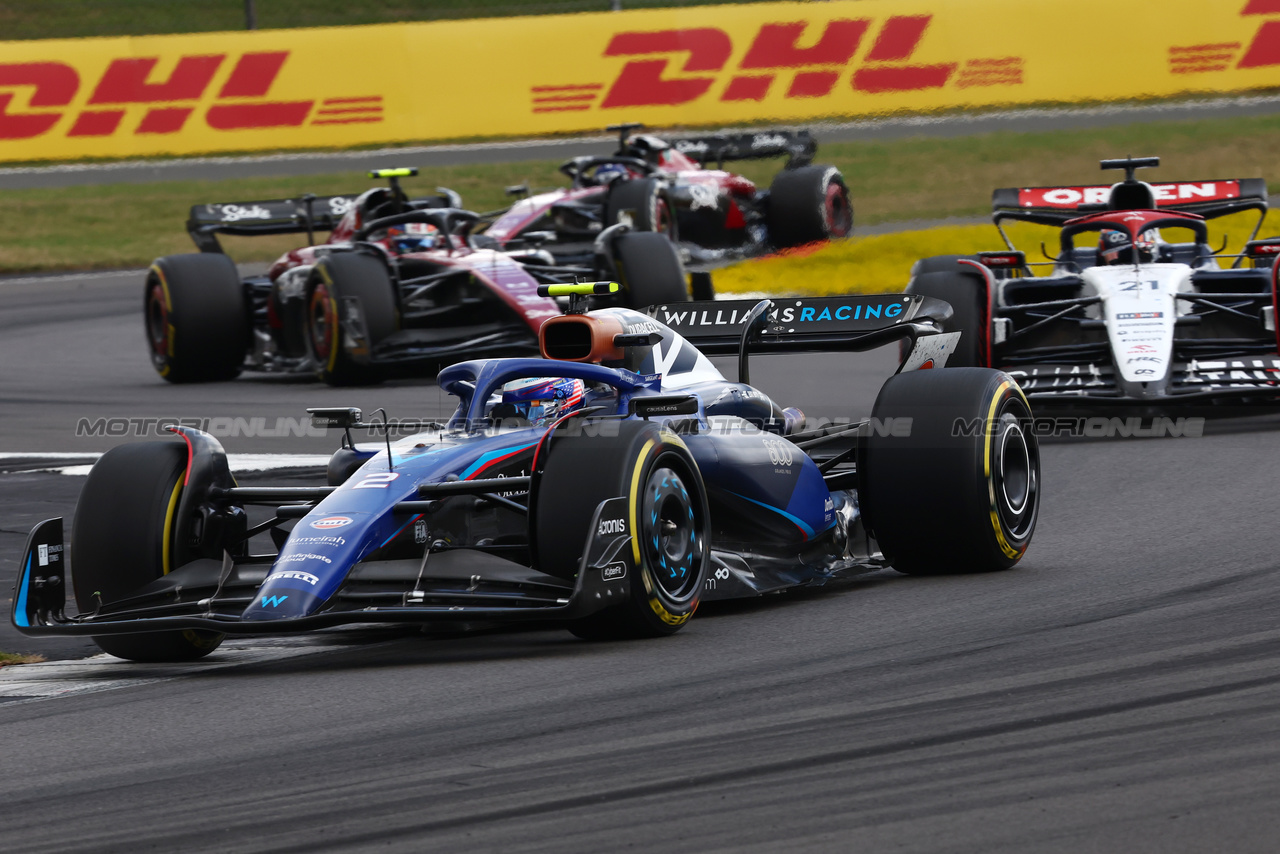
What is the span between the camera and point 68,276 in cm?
2548

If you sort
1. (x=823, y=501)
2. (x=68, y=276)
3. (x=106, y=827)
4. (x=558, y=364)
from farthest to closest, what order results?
(x=68, y=276) < (x=823, y=501) < (x=558, y=364) < (x=106, y=827)

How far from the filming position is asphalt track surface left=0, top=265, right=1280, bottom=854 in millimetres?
4359

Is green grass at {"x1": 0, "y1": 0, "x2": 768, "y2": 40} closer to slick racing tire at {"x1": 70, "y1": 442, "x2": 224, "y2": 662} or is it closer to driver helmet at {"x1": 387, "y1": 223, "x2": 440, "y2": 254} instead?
Result: driver helmet at {"x1": 387, "y1": 223, "x2": 440, "y2": 254}

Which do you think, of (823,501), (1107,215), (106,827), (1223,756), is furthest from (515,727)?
(1107,215)

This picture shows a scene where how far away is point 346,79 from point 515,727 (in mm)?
24094

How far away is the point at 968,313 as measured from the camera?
12.6m

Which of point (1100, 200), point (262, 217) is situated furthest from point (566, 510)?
point (262, 217)

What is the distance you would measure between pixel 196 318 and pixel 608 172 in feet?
20.9

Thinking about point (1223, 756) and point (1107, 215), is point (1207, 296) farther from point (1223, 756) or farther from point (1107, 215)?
point (1223, 756)

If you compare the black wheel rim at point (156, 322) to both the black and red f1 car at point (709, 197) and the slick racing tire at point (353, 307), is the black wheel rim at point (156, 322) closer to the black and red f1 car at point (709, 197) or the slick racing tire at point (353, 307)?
the slick racing tire at point (353, 307)

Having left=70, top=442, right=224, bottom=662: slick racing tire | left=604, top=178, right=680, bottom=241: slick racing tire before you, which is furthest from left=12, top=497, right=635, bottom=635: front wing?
left=604, top=178, right=680, bottom=241: slick racing tire

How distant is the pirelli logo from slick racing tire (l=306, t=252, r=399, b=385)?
13.5 metres

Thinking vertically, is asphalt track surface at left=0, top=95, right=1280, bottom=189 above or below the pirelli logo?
below

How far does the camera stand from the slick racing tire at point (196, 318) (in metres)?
16.3
